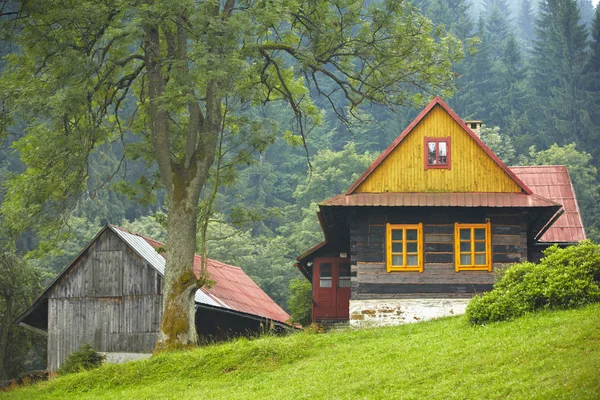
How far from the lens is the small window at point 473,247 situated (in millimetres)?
32188

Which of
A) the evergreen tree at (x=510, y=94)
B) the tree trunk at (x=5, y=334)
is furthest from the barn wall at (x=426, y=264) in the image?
→ the evergreen tree at (x=510, y=94)

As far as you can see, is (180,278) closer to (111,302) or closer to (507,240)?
(111,302)

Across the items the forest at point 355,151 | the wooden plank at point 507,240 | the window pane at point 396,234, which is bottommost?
the wooden plank at point 507,240


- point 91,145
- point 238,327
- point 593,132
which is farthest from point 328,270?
point 593,132

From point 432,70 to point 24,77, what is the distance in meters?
11.7

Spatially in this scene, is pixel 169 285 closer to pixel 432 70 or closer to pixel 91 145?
pixel 91 145

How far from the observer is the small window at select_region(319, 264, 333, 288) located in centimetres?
3812

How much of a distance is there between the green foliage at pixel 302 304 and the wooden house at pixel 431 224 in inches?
329

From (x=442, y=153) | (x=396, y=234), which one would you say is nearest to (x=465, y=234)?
(x=396, y=234)

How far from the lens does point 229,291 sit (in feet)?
133

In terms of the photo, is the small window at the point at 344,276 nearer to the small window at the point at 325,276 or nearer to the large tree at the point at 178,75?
the small window at the point at 325,276

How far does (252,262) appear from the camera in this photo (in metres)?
70.1

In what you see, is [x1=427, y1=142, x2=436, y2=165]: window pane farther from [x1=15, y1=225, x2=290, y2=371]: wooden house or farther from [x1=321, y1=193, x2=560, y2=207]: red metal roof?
[x1=15, y1=225, x2=290, y2=371]: wooden house

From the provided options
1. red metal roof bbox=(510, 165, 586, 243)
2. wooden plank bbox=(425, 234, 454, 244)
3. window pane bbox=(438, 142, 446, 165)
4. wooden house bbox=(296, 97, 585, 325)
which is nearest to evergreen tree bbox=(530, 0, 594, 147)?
red metal roof bbox=(510, 165, 586, 243)
